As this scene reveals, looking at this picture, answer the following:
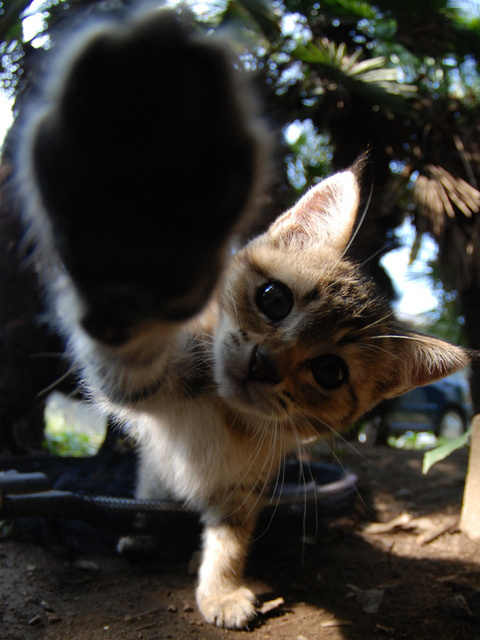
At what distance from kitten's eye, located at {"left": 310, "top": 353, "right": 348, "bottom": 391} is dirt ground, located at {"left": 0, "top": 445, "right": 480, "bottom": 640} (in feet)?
2.14

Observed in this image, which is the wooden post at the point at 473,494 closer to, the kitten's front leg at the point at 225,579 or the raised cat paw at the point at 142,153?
the kitten's front leg at the point at 225,579

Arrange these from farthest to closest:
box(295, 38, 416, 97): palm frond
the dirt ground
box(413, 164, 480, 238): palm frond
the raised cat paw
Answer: box(413, 164, 480, 238): palm frond < box(295, 38, 416, 97): palm frond < the dirt ground < the raised cat paw

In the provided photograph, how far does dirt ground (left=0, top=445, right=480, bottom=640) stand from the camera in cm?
131

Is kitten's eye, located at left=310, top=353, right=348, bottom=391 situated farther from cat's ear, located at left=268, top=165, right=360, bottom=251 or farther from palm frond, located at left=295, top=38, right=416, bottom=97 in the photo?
palm frond, located at left=295, top=38, right=416, bottom=97

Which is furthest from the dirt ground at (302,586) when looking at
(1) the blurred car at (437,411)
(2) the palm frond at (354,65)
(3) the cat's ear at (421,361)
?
(1) the blurred car at (437,411)

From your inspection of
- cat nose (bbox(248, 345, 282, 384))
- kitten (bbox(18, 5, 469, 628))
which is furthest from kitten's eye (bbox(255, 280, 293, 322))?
cat nose (bbox(248, 345, 282, 384))

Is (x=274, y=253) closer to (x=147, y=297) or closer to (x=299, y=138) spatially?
(x=147, y=297)

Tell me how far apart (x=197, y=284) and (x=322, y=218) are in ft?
3.74

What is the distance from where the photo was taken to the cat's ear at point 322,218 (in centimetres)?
167

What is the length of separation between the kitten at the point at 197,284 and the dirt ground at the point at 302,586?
0.15 metres

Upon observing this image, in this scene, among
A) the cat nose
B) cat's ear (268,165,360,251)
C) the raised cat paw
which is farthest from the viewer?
cat's ear (268,165,360,251)

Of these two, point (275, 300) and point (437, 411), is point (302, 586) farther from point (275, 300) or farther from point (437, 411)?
point (437, 411)

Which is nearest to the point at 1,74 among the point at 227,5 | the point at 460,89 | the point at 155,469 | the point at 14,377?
the point at 227,5

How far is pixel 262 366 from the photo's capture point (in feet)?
4.64
